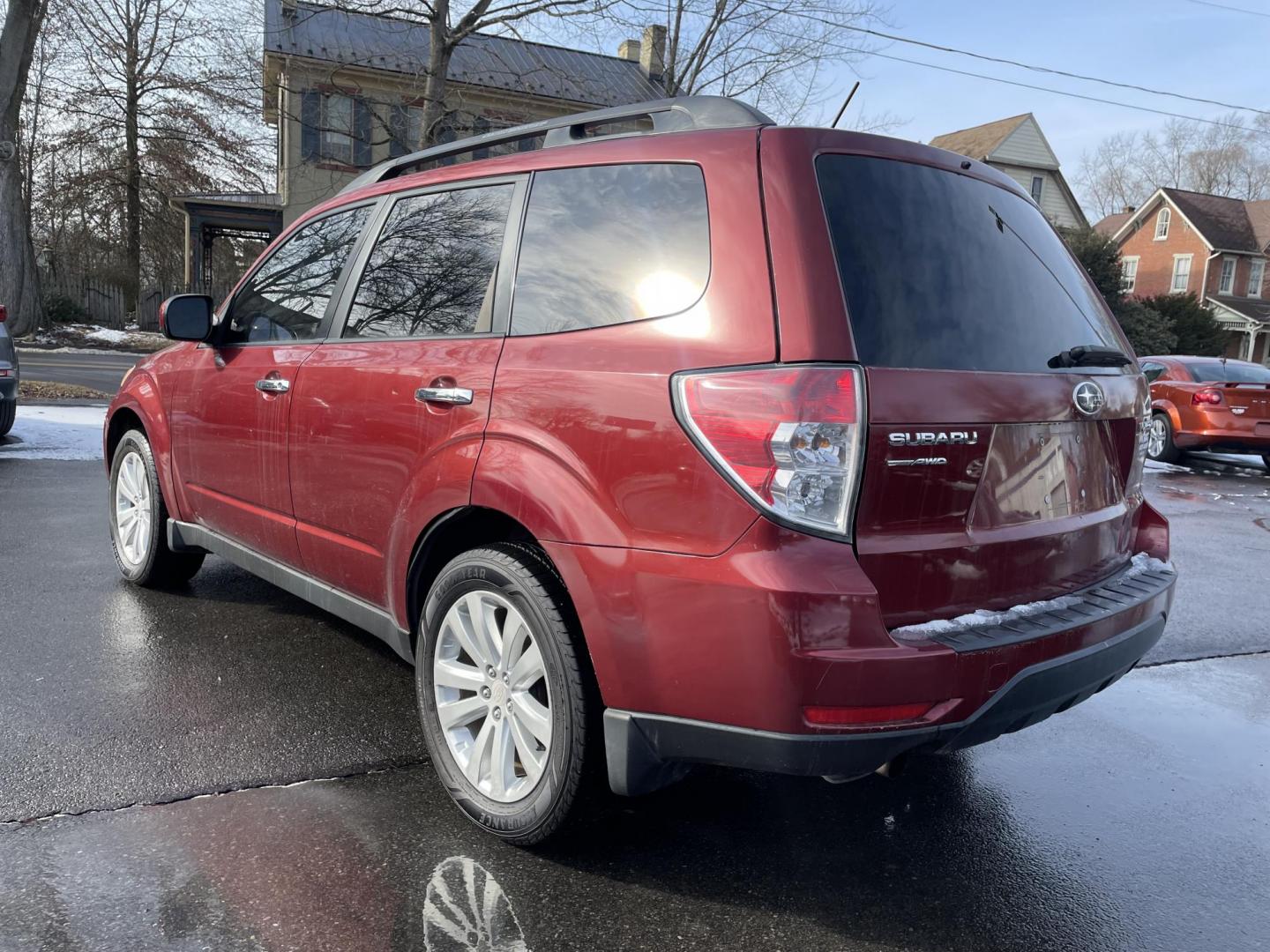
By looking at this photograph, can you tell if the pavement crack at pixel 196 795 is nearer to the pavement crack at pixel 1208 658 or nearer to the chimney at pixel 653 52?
the pavement crack at pixel 1208 658

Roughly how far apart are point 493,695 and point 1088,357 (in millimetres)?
1902

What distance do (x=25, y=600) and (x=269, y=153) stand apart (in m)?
32.0

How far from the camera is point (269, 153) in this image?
32844 millimetres

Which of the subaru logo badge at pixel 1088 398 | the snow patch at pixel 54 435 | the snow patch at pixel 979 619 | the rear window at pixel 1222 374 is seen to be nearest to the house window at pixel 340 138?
the snow patch at pixel 54 435

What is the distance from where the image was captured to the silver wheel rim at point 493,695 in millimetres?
2584

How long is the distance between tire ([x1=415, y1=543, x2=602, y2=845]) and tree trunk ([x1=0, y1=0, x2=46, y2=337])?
57.2 ft

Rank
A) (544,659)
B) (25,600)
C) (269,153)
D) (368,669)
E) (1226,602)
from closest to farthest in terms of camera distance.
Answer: (544,659) → (368,669) → (25,600) → (1226,602) → (269,153)

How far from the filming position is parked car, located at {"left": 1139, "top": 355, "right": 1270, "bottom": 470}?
12180 millimetres

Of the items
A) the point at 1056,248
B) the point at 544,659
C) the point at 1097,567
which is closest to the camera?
the point at 544,659

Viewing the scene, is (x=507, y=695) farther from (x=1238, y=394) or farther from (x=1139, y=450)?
(x=1238, y=394)

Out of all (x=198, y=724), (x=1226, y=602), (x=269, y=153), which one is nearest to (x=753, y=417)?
(x=198, y=724)

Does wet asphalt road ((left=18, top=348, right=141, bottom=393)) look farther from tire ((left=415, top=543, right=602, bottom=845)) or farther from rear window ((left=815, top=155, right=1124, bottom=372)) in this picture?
rear window ((left=815, top=155, right=1124, bottom=372))

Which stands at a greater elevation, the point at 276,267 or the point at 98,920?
the point at 276,267

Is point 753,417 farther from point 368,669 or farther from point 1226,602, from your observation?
point 1226,602
